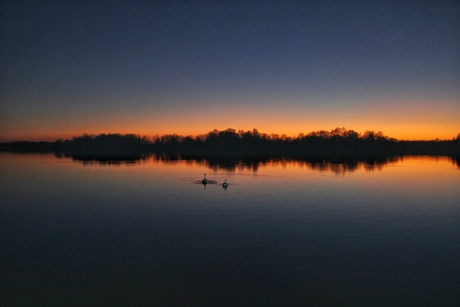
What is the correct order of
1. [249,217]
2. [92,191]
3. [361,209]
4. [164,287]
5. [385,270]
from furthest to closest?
[92,191]
[361,209]
[249,217]
[385,270]
[164,287]

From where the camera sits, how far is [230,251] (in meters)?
16.2

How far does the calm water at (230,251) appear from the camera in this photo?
12078 mm

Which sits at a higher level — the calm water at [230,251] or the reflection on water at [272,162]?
the reflection on water at [272,162]

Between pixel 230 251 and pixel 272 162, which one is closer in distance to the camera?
pixel 230 251

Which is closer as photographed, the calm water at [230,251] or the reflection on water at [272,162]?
the calm water at [230,251]

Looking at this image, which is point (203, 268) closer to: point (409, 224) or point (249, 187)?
point (409, 224)

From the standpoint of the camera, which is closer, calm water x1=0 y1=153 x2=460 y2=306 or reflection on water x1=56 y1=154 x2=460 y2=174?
calm water x1=0 y1=153 x2=460 y2=306

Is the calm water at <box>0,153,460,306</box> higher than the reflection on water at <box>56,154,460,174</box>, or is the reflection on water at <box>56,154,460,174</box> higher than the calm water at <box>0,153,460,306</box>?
the reflection on water at <box>56,154,460,174</box>

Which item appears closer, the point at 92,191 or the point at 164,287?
the point at 164,287

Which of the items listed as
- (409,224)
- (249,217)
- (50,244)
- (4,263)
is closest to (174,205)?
(249,217)

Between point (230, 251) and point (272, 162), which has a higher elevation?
point (272, 162)

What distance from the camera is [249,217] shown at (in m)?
23.8

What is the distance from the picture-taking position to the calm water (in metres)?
12.1

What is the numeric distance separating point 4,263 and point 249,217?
14.0 meters
